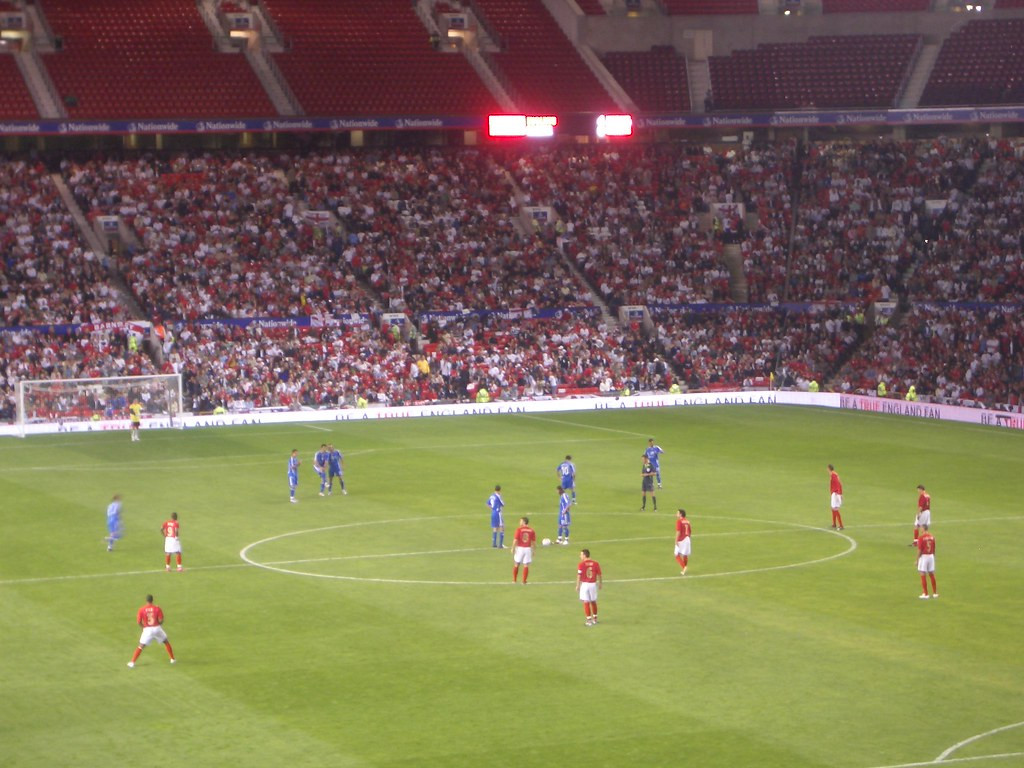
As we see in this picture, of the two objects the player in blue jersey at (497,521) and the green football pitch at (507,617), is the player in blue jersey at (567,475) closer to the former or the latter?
the green football pitch at (507,617)

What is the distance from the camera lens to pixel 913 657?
976 inches

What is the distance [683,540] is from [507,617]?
15.0 ft

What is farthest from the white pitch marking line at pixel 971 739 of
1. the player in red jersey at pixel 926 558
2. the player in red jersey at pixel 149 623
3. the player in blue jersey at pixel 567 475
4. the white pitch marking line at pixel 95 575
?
the player in blue jersey at pixel 567 475

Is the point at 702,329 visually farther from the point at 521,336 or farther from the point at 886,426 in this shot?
the point at 886,426

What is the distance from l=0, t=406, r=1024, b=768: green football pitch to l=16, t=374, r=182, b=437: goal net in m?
5.37

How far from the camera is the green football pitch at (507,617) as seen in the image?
21.0m

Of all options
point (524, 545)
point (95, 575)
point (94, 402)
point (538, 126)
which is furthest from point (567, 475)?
point (538, 126)

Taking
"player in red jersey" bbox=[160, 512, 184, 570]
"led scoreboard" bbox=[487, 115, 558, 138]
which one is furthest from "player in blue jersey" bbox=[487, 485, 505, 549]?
"led scoreboard" bbox=[487, 115, 558, 138]

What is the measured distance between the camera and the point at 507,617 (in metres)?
27.9

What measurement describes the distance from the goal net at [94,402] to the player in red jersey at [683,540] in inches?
1125

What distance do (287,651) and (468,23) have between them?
50716mm

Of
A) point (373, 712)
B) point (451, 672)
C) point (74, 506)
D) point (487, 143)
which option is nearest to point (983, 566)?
point (451, 672)

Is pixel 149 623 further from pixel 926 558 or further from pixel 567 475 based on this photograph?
pixel 567 475

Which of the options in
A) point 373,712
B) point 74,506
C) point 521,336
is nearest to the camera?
point 373,712
